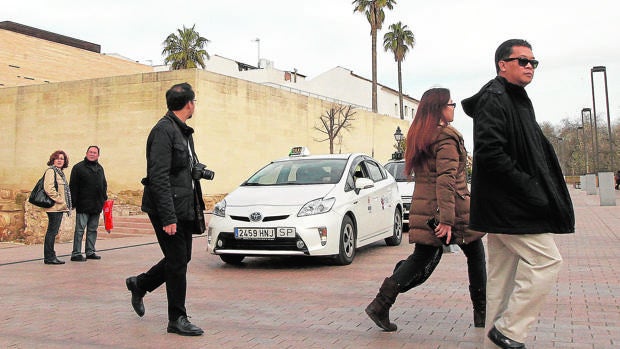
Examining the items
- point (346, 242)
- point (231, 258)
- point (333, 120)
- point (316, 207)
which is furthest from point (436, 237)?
point (333, 120)

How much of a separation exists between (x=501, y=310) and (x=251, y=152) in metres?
22.5

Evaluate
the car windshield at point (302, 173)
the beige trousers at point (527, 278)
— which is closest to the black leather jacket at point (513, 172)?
the beige trousers at point (527, 278)

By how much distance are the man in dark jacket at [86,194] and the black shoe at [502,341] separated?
7544 mm

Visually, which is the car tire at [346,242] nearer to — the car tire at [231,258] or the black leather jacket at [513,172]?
the car tire at [231,258]

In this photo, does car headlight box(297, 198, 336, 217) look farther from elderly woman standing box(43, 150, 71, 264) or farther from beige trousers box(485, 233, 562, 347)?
beige trousers box(485, 233, 562, 347)

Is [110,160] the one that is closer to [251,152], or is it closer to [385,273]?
[251,152]

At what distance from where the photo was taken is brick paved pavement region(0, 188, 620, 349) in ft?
15.2

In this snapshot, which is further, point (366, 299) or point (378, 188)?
point (378, 188)

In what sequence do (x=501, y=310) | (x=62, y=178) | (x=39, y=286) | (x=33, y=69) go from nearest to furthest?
(x=501, y=310) < (x=39, y=286) < (x=62, y=178) < (x=33, y=69)

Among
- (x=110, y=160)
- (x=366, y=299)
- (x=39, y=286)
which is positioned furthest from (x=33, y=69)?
(x=366, y=299)

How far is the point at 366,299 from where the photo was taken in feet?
20.3

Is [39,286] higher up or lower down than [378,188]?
lower down

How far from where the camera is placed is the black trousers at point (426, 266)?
470cm

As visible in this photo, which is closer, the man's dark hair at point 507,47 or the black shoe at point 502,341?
the black shoe at point 502,341
